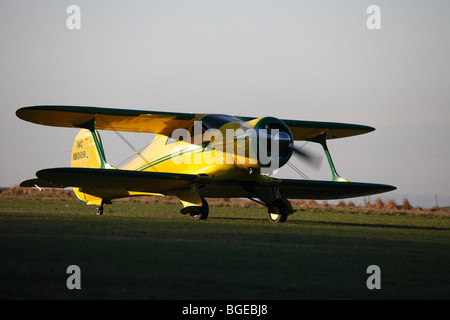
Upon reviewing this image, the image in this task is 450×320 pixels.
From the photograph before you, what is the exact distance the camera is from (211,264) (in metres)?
7.89

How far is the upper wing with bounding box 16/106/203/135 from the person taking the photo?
18.2 m

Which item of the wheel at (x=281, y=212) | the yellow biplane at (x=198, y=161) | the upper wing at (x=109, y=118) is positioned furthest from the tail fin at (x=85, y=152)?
the wheel at (x=281, y=212)

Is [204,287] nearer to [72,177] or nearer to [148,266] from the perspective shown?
[148,266]

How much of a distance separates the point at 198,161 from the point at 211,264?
1016 centimetres

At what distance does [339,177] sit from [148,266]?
15045 mm

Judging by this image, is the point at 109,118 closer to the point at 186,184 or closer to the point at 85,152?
the point at 186,184

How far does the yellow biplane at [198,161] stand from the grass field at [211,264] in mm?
4400

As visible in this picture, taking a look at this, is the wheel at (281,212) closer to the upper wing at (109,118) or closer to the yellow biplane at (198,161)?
the yellow biplane at (198,161)

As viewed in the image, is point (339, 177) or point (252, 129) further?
point (339, 177)

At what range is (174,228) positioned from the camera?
43.7 ft

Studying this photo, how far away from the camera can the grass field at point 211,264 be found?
6242mm

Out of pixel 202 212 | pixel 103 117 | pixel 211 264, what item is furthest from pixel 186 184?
pixel 211 264

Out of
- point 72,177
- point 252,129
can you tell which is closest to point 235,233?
point 252,129
